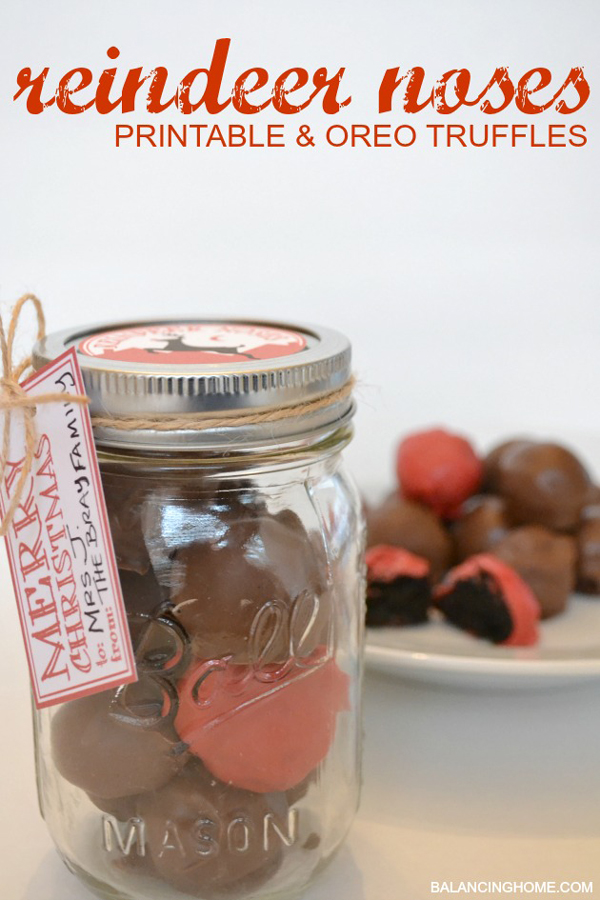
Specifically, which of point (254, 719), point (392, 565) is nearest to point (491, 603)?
point (392, 565)

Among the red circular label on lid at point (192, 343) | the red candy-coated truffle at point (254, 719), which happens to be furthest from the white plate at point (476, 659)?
the red circular label on lid at point (192, 343)

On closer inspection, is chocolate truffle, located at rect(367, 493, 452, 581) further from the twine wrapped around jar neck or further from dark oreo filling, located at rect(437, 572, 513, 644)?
the twine wrapped around jar neck

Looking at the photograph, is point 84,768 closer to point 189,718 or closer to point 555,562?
point 189,718

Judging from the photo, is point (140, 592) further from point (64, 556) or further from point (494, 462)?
point (494, 462)

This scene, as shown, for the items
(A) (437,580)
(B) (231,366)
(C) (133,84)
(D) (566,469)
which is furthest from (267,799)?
(C) (133,84)

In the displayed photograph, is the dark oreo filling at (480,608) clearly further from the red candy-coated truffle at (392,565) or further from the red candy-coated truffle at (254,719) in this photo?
the red candy-coated truffle at (254,719)

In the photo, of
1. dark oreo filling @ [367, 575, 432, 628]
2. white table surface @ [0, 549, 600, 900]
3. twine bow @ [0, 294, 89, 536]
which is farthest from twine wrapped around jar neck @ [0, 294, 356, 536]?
dark oreo filling @ [367, 575, 432, 628]

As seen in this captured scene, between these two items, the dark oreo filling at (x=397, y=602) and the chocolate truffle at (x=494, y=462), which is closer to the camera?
the dark oreo filling at (x=397, y=602)
